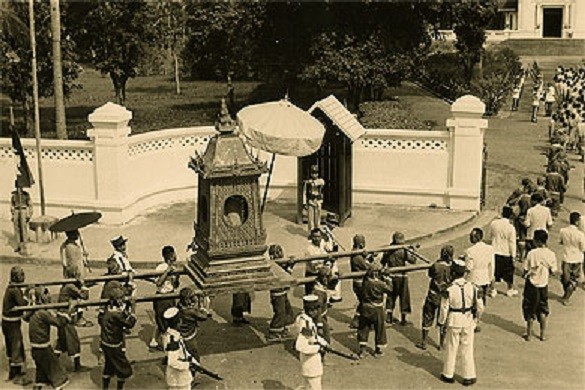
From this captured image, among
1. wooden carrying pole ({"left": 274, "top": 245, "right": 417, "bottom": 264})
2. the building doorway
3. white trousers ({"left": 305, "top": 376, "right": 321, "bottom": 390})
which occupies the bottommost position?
white trousers ({"left": 305, "top": 376, "right": 321, "bottom": 390})

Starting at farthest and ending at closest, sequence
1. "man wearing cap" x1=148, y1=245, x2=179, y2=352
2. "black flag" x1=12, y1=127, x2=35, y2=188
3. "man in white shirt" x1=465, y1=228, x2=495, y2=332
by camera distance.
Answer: "black flag" x1=12, y1=127, x2=35, y2=188 → "man in white shirt" x1=465, y1=228, x2=495, y2=332 → "man wearing cap" x1=148, y1=245, x2=179, y2=352

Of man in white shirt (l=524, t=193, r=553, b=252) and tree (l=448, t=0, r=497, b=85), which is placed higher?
tree (l=448, t=0, r=497, b=85)

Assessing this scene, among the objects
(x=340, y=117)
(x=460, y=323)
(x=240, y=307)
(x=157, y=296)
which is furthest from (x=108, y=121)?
(x=460, y=323)

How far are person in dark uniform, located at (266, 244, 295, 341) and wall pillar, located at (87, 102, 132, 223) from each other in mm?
6531

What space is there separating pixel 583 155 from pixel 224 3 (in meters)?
13.5

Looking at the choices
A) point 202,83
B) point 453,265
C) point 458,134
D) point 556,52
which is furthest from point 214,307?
point 556,52

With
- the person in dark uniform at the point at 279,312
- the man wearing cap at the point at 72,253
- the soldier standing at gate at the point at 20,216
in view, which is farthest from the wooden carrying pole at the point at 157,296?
the soldier standing at gate at the point at 20,216

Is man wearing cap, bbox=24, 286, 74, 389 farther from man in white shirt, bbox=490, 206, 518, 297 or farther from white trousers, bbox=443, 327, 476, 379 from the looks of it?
man in white shirt, bbox=490, 206, 518, 297

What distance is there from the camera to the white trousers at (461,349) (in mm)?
10609

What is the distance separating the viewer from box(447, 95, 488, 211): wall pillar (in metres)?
18.4

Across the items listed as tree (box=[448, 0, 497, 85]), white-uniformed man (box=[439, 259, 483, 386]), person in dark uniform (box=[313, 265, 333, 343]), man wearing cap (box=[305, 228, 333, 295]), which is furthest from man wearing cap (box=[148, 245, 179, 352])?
tree (box=[448, 0, 497, 85])

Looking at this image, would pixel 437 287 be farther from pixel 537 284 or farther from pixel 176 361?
pixel 176 361

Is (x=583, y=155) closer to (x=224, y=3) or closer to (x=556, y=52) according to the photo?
(x=224, y=3)

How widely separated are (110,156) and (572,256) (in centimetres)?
900
